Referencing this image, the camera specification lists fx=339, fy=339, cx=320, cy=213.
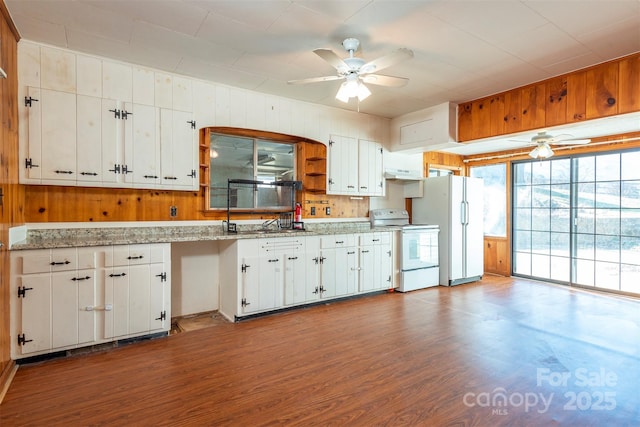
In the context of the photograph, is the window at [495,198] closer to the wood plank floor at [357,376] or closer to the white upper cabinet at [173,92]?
the wood plank floor at [357,376]

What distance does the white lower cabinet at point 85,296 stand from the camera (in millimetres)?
2572

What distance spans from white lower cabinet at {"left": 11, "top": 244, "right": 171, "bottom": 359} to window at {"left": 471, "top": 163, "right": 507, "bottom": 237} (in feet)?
19.5

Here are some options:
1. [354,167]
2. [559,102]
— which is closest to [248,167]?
[354,167]

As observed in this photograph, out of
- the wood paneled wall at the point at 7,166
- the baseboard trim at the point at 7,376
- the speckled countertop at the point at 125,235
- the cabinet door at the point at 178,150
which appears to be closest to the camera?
the baseboard trim at the point at 7,376

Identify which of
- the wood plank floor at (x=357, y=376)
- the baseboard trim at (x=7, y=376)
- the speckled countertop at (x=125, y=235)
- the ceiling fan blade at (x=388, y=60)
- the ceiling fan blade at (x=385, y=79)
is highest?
the ceiling fan blade at (x=388, y=60)

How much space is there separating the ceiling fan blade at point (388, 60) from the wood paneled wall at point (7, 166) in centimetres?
267

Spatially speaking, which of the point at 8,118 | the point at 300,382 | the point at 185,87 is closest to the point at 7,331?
the point at 8,118

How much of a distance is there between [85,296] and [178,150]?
163 cm

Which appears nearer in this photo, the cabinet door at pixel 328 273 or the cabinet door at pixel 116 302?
the cabinet door at pixel 116 302

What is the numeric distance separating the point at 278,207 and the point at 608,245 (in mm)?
4990

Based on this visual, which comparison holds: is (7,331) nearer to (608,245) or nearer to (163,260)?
(163,260)

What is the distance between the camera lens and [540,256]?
5941mm

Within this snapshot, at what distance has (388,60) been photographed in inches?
106

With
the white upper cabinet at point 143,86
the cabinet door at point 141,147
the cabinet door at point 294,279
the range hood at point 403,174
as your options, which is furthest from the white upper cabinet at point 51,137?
the range hood at point 403,174
